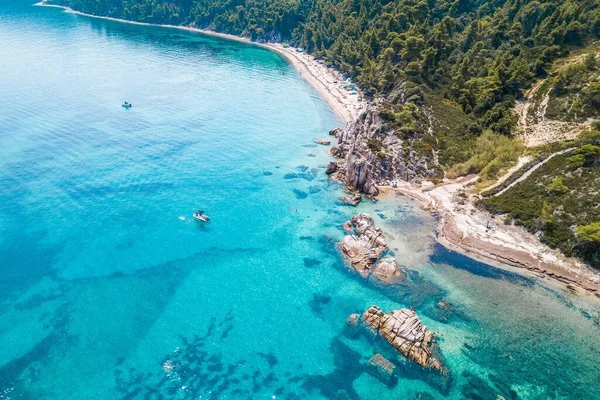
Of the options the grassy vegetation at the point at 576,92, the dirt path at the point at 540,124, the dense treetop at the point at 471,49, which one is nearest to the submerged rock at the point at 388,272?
the dirt path at the point at 540,124

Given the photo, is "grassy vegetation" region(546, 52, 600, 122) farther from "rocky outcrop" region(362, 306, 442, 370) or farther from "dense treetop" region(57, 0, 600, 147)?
"rocky outcrop" region(362, 306, 442, 370)

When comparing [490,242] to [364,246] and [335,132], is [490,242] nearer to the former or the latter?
[364,246]

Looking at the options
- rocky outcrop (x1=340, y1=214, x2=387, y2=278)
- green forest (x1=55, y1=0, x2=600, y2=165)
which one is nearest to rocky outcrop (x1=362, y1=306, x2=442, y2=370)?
rocky outcrop (x1=340, y1=214, x2=387, y2=278)

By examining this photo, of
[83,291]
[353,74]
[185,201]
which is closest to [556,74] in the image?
[353,74]

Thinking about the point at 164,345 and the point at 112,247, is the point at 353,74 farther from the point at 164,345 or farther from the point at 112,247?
the point at 164,345

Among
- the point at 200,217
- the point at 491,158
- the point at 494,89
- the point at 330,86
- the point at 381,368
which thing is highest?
the point at 494,89

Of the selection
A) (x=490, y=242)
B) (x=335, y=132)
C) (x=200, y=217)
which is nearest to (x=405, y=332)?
(x=490, y=242)

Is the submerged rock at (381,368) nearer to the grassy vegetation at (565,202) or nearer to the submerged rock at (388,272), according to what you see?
the submerged rock at (388,272)
